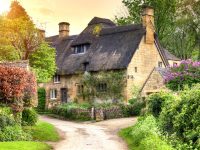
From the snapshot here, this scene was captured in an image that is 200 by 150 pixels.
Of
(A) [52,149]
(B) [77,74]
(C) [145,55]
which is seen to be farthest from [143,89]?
(A) [52,149]

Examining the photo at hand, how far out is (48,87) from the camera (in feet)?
208

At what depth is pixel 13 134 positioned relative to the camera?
28.9 metres

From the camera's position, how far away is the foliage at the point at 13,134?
28.2 meters

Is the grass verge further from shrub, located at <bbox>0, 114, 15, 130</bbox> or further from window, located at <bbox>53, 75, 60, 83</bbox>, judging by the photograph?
window, located at <bbox>53, 75, 60, 83</bbox>

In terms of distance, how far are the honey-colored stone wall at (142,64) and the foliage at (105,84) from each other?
3.52ft

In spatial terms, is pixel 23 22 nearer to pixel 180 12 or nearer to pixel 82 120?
pixel 82 120

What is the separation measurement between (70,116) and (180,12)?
31640 mm

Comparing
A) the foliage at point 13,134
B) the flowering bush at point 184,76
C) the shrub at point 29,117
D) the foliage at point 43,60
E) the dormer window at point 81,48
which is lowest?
the foliage at point 13,134

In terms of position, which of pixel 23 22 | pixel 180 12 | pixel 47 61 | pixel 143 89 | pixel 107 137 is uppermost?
pixel 180 12

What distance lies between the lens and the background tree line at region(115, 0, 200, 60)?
67938mm

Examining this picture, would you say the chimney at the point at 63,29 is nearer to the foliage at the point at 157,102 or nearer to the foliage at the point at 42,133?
the foliage at the point at 42,133

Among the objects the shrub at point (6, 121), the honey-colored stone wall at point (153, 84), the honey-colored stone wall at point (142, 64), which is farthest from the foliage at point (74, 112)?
the shrub at point (6, 121)

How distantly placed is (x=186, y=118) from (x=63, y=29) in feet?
153

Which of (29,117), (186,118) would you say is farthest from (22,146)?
(29,117)
